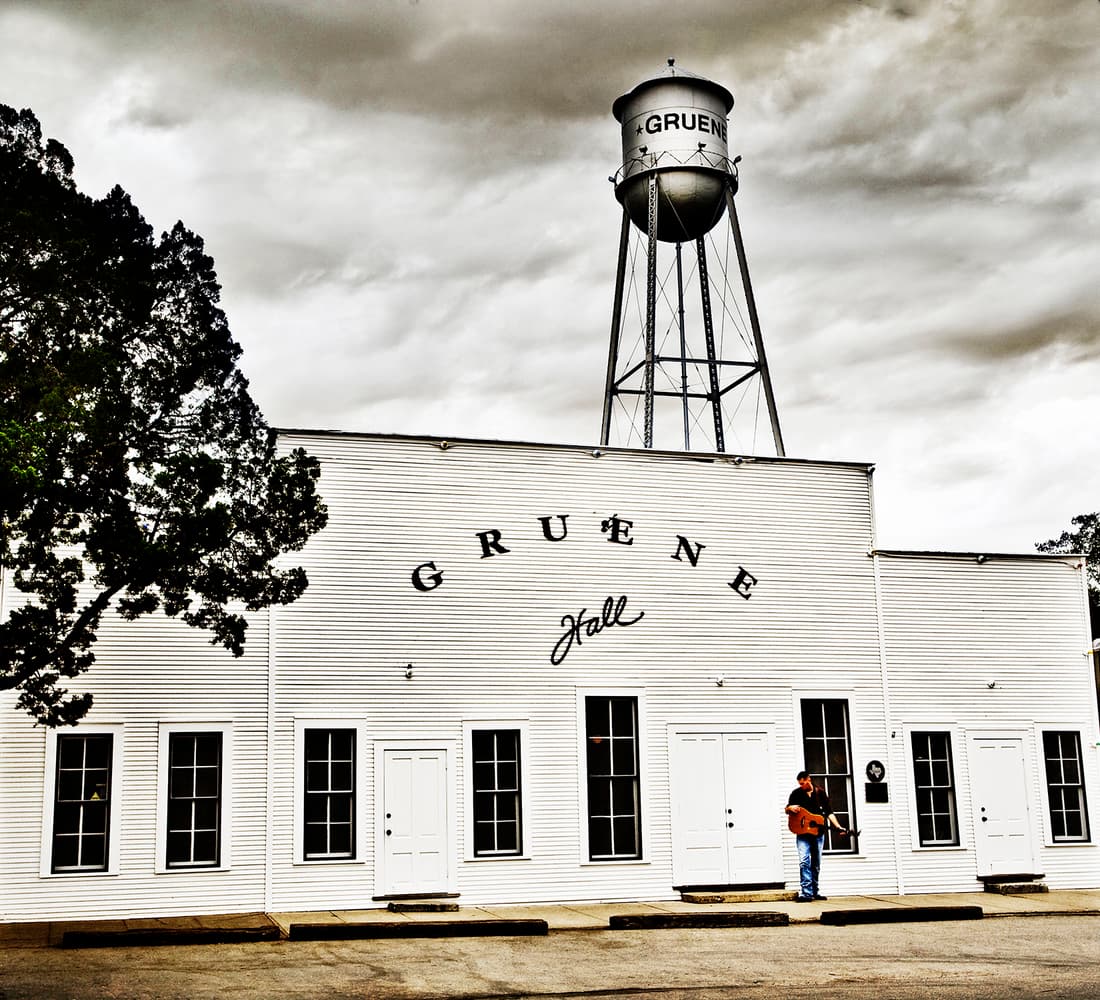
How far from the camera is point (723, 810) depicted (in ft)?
64.5

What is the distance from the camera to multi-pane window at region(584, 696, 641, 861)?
19234 mm

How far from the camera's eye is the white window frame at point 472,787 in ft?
60.9

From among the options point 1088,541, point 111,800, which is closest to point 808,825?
point 111,800

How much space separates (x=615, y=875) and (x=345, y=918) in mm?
4133

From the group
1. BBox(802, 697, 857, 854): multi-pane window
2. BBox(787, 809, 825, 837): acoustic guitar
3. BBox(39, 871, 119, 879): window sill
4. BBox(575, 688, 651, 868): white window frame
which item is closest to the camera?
BBox(39, 871, 119, 879): window sill

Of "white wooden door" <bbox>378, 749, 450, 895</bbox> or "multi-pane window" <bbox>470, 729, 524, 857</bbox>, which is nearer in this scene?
"white wooden door" <bbox>378, 749, 450, 895</bbox>

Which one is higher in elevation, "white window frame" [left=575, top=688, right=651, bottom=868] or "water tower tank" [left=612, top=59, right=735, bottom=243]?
"water tower tank" [left=612, top=59, right=735, bottom=243]

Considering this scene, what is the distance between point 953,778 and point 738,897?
14.1 feet

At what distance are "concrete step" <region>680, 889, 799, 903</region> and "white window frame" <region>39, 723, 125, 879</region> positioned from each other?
783cm

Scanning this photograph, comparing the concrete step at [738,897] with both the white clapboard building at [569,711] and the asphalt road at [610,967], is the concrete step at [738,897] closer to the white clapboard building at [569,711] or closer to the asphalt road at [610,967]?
the white clapboard building at [569,711]

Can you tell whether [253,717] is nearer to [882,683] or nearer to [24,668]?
[24,668]

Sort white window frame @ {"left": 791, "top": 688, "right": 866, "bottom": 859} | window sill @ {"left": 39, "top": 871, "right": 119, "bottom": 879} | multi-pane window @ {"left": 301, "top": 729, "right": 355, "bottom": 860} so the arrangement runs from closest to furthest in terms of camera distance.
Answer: window sill @ {"left": 39, "top": 871, "right": 119, "bottom": 879} < multi-pane window @ {"left": 301, "top": 729, "right": 355, "bottom": 860} < white window frame @ {"left": 791, "top": 688, "right": 866, "bottom": 859}

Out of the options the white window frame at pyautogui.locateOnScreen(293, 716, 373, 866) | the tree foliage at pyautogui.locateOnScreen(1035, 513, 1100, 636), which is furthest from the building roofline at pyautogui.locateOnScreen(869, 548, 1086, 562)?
the tree foliage at pyautogui.locateOnScreen(1035, 513, 1100, 636)

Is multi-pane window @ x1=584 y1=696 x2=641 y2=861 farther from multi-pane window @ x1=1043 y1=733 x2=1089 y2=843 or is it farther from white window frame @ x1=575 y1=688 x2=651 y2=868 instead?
multi-pane window @ x1=1043 y1=733 x2=1089 y2=843
